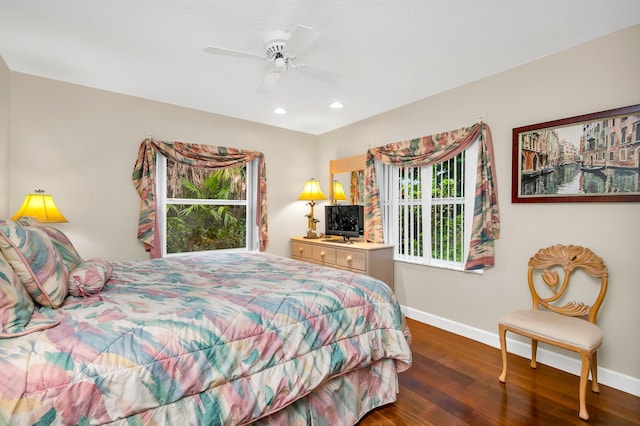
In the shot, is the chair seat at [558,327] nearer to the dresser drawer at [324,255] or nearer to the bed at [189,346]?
the bed at [189,346]

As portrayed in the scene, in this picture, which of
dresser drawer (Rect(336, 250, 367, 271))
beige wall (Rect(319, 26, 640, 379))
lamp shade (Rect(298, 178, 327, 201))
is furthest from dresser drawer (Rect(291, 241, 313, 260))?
beige wall (Rect(319, 26, 640, 379))

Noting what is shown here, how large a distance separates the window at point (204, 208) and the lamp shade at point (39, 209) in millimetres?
1099

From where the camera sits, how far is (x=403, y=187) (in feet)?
12.6

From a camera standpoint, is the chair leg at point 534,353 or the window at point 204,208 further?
the window at point 204,208

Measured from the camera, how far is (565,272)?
96.3 inches

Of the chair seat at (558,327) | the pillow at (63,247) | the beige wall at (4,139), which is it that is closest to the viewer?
the pillow at (63,247)

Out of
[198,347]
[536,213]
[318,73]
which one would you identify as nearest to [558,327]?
[536,213]

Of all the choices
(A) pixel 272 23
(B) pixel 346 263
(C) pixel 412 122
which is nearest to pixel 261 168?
(B) pixel 346 263

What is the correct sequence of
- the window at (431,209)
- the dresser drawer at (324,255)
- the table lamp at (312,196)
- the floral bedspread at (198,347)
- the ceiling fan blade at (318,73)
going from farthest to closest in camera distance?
the table lamp at (312,196), the dresser drawer at (324,255), the window at (431,209), the ceiling fan blade at (318,73), the floral bedspread at (198,347)

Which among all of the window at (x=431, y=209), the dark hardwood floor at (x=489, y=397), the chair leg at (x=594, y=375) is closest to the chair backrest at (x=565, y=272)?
the chair leg at (x=594, y=375)

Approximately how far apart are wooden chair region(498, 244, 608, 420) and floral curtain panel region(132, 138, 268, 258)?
337 centimetres

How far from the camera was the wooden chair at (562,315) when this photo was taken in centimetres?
197

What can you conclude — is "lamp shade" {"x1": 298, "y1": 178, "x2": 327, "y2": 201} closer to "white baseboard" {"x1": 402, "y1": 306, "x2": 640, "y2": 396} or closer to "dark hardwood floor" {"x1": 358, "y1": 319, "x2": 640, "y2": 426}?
"white baseboard" {"x1": 402, "y1": 306, "x2": 640, "y2": 396}

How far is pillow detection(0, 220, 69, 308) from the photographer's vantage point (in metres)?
1.28
